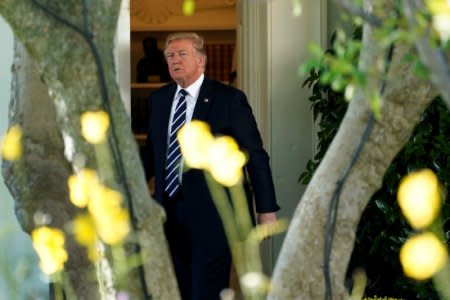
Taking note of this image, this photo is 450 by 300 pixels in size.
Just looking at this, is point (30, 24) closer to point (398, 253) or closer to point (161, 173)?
point (161, 173)

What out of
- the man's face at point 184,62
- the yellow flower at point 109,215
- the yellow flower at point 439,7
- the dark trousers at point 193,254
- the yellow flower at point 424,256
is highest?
the yellow flower at point 439,7

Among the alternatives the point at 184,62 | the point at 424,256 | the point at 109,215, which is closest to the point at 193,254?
the point at 184,62

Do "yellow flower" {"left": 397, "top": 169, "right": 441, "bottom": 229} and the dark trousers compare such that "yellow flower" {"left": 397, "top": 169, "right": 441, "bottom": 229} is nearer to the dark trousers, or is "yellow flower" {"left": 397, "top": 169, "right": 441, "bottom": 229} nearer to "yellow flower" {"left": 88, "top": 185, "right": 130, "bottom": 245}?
"yellow flower" {"left": 88, "top": 185, "right": 130, "bottom": 245}

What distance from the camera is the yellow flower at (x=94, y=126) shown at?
135 inches

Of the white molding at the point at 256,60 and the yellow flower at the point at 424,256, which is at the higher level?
the white molding at the point at 256,60

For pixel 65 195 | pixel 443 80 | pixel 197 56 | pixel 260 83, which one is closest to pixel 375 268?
pixel 260 83

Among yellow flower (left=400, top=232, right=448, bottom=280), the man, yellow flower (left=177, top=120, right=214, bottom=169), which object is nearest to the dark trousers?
the man

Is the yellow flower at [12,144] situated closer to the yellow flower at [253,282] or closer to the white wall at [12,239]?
the yellow flower at [253,282]

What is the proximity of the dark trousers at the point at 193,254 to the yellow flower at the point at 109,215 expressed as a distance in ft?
9.95

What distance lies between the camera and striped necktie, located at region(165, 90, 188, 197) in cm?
654

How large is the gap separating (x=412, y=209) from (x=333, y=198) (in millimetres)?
416

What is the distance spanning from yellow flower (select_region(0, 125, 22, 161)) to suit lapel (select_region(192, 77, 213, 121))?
1688 mm

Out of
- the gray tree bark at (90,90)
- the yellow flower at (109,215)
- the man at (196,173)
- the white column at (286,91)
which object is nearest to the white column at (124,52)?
the man at (196,173)

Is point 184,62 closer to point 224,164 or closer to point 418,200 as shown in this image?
point 224,164
